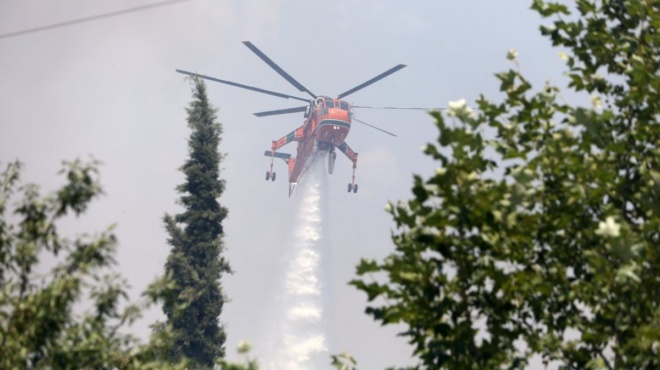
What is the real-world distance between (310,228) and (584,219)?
13715cm

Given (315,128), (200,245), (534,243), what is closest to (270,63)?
(315,128)

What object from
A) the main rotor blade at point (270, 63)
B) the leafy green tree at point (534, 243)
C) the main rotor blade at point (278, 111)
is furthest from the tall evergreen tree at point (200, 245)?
the main rotor blade at point (278, 111)

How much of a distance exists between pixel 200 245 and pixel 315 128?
8194 centimetres

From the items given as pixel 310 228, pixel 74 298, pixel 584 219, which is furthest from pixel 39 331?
pixel 310 228

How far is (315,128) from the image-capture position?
502 feet

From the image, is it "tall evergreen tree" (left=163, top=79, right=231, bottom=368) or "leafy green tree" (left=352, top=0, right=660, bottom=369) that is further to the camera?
"tall evergreen tree" (left=163, top=79, right=231, bottom=368)

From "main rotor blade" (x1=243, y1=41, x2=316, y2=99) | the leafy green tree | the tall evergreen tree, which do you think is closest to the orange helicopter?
"main rotor blade" (x1=243, y1=41, x2=316, y2=99)

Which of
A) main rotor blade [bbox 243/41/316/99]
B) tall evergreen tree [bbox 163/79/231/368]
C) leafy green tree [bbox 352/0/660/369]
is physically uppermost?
main rotor blade [bbox 243/41/316/99]

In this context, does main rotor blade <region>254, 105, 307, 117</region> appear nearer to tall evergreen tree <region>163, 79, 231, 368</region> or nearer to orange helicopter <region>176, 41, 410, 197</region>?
orange helicopter <region>176, 41, 410, 197</region>

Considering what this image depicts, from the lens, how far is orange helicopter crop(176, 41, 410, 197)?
146000 mm

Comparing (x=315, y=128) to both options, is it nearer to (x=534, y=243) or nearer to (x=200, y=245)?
(x=200, y=245)

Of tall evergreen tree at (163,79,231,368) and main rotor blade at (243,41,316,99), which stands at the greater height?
main rotor blade at (243,41,316,99)

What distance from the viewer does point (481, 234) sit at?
18.5 meters

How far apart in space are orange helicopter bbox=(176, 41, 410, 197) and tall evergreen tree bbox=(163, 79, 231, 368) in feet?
208
